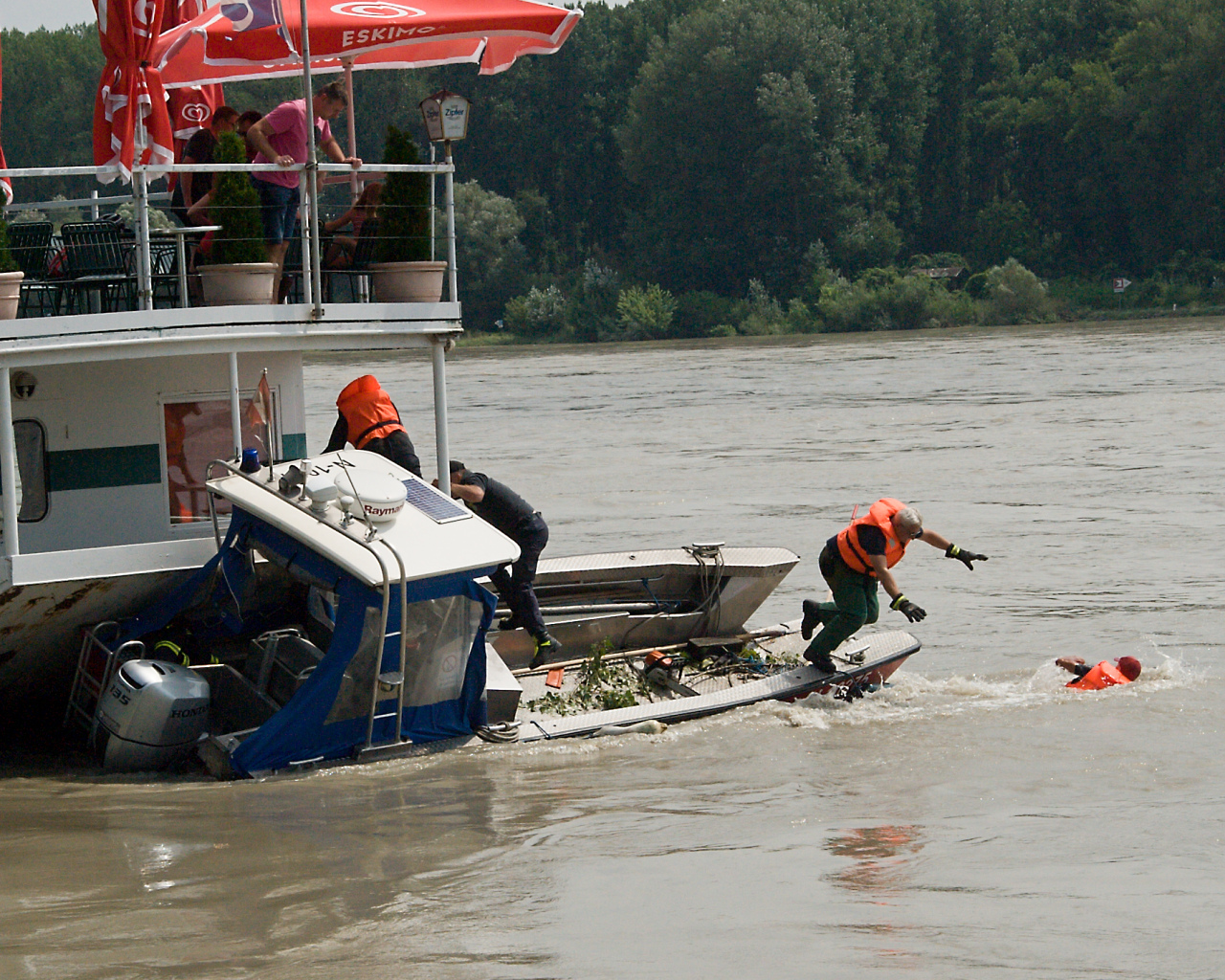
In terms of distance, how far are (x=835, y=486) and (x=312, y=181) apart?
46.3ft

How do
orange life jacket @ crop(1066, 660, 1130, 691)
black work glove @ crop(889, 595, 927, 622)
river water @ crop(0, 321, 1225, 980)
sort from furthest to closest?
orange life jacket @ crop(1066, 660, 1130, 691) → black work glove @ crop(889, 595, 927, 622) → river water @ crop(0, 321, 1225, 980)

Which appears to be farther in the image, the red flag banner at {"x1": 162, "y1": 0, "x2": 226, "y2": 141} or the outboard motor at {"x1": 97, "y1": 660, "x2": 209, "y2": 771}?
the red flag banner at {"x1": 162, "y1": 0, "x2": 226, "y2": 141}

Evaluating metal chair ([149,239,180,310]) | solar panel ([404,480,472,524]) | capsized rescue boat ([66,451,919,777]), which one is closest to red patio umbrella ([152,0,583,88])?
metal chair ([149,239,180,310])

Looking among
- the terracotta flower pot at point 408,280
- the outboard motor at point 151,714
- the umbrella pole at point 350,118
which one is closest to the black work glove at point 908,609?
the terracotta flower pot at point 408,280

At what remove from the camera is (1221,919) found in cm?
800

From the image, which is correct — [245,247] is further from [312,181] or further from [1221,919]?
[1221,919]

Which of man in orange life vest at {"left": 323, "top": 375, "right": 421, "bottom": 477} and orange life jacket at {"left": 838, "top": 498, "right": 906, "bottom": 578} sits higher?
man in orange life vest at {"left": 323, "top": 375, "right": 421, "bottom": 477}

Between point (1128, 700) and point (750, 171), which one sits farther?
point (750, 171)

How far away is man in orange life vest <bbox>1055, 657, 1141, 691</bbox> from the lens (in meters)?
13.0

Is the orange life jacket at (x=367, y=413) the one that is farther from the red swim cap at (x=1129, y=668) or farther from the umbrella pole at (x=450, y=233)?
the red swim cap at (x=1129, y=668)

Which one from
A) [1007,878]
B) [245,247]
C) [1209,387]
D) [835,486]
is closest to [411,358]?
[1209,387]

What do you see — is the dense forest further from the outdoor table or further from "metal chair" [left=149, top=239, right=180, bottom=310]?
the outdoor table

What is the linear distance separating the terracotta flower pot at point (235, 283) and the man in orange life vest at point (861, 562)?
4280mm

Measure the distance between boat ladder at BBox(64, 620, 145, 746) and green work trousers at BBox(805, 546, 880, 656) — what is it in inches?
186
